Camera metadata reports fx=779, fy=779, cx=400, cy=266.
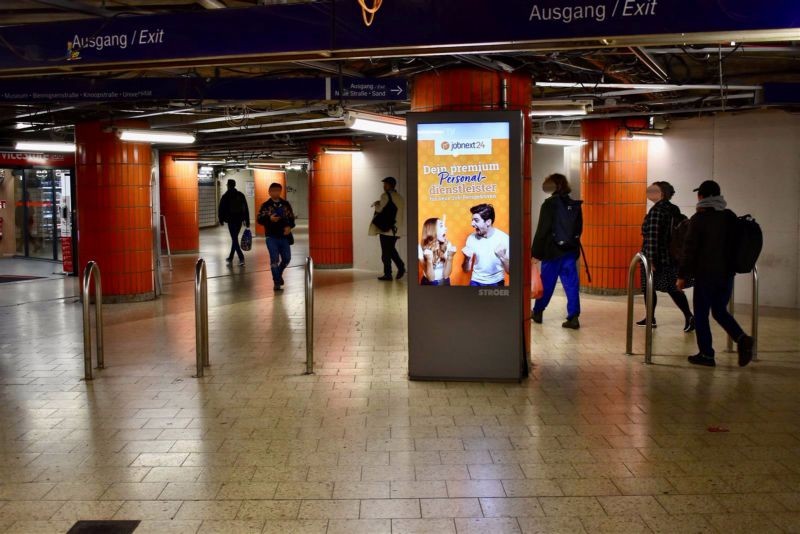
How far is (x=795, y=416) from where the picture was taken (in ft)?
17.8

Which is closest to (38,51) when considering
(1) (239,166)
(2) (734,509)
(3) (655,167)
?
(2) (734,509)

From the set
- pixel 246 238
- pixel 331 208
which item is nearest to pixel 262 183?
pixel 246 238

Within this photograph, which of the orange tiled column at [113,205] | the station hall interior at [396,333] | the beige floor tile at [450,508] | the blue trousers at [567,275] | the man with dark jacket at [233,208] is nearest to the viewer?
the beige floor tile at [450,508]

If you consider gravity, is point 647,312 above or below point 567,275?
below

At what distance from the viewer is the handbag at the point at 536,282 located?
832 centimetres

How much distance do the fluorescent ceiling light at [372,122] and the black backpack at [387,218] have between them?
4730mm

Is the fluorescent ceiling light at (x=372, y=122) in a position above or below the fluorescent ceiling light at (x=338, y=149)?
below

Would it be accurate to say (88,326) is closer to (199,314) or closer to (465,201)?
(199,314)

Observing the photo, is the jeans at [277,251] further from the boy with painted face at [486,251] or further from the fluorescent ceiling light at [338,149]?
the boy with painted face at [486,251]

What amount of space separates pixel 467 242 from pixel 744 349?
266cm

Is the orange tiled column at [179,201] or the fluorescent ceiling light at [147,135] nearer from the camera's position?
the fluorescent ceiling light at [147,135]

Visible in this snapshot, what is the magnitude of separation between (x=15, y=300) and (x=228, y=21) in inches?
328

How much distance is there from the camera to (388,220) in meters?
13.0

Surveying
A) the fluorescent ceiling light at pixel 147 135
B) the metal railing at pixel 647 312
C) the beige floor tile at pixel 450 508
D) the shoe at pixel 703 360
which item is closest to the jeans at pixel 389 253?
the fluorescent ceiling light at pixel 147 135
